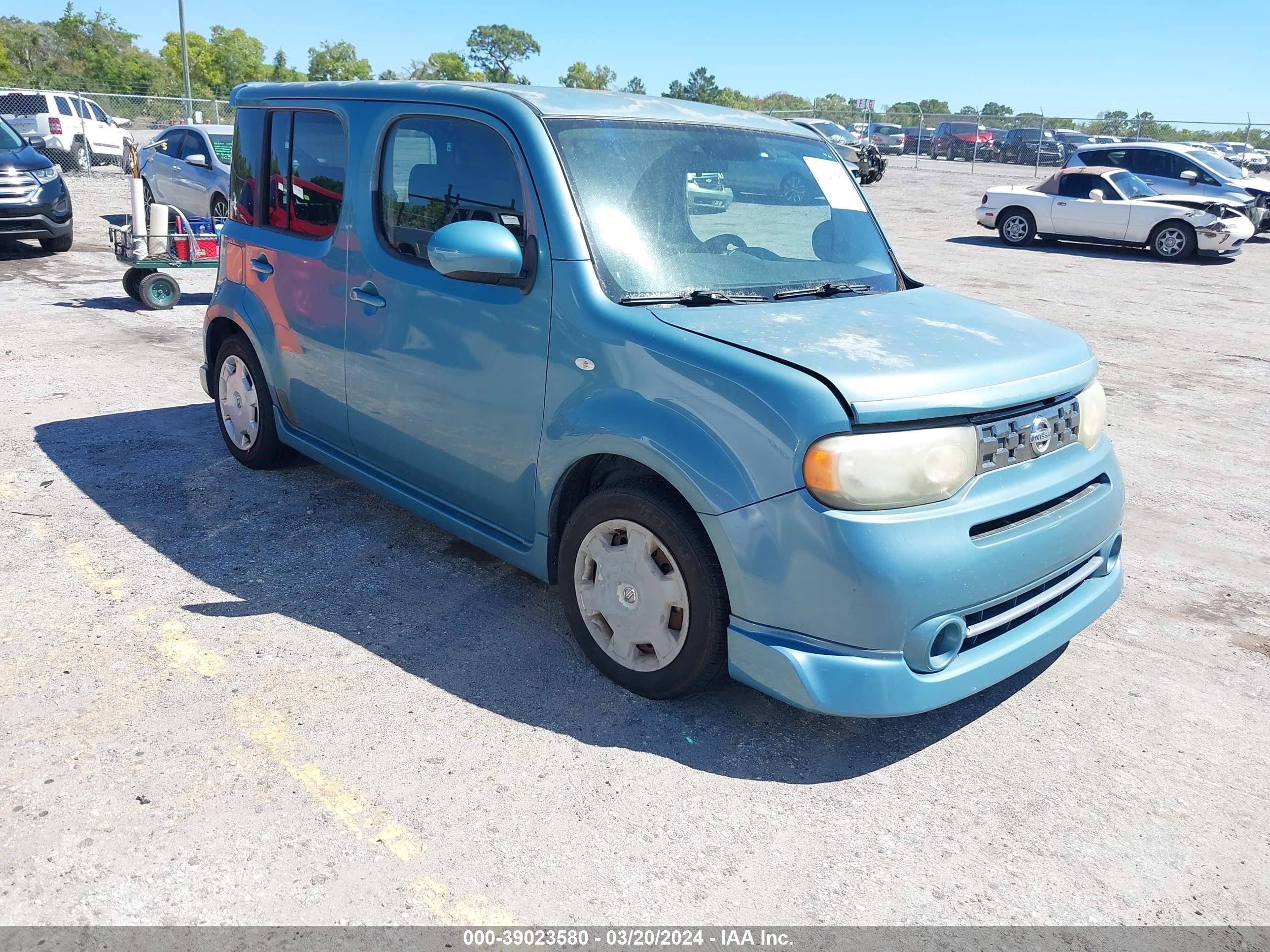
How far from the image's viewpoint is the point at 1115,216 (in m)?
17.3

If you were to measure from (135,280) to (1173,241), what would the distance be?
609 inches

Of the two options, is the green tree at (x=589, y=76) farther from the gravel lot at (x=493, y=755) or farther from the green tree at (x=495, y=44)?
the gravel lot at (x=493, y=755)

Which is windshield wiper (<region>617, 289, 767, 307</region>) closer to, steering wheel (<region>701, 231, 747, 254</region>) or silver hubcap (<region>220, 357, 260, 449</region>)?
steering wheel (<region>701, 231, 747, 254</region>)

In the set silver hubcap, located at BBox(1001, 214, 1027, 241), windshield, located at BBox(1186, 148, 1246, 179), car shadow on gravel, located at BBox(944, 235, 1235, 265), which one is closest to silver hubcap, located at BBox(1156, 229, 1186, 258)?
car shadow on gravel, located at BBox(944, 235, 1235, 265)

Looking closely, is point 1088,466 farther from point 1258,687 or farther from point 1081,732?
point 1258,687

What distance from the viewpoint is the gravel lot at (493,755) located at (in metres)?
2.62

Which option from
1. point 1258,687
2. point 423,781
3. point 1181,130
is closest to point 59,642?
point 423,781

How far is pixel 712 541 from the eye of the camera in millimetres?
3082

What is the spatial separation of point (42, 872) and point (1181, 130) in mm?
44121

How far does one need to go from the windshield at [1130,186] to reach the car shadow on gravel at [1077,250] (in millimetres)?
975

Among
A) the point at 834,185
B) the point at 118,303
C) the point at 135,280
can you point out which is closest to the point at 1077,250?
the point at 135,280

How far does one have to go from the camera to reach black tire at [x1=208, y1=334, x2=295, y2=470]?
17.2 ft

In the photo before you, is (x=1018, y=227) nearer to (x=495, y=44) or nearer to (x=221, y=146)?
(x=221, y=146)

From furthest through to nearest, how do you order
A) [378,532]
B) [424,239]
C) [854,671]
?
[378,532]
[424,239]
[854,671]
